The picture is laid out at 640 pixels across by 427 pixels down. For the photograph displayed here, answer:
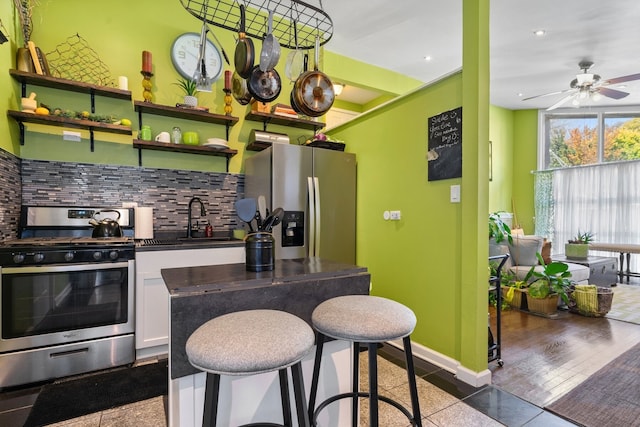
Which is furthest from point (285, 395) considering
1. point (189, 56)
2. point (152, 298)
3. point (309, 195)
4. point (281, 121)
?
point (189, 56)

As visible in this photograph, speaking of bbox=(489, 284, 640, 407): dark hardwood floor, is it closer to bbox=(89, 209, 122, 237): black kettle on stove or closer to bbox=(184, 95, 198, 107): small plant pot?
bbox=(89, 209, 122, 237): black kettle on stove

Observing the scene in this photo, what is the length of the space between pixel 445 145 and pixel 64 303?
2871mm

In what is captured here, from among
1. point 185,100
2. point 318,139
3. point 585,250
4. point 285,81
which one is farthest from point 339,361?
point 585,250

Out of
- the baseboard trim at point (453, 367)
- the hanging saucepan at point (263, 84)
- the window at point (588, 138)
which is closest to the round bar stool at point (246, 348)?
the hanging saucepan at point (263, 84)

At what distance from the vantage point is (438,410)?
1757 millimetres

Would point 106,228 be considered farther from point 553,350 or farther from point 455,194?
point 553,350

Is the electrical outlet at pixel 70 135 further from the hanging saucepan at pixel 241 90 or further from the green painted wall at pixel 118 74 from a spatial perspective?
the hanging saucepan at pixel 241 90

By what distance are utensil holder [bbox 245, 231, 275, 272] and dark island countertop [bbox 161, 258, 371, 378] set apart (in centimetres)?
5

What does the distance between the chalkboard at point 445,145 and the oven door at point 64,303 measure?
237cm

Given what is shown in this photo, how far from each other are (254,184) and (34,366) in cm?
203

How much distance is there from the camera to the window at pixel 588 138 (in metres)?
5.86

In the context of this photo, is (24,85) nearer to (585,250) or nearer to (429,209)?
(429,209)

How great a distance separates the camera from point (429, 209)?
2416mm

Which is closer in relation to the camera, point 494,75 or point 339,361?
point 339,361
